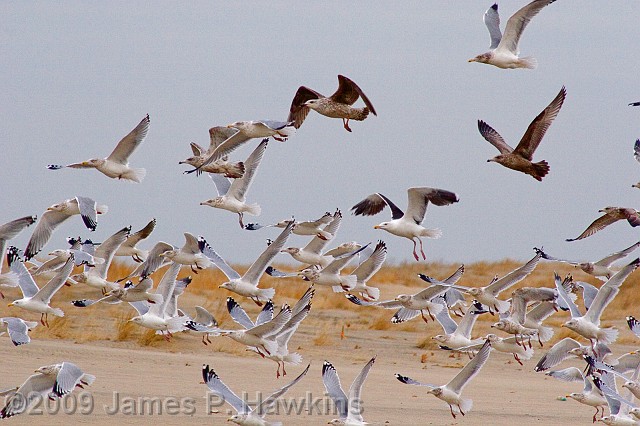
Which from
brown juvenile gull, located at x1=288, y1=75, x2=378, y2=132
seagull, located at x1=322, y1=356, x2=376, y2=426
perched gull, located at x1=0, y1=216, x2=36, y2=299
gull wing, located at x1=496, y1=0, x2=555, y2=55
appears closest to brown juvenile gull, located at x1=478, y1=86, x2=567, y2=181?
gull wing, located at x1=496, y1=0, x2=555, y2=55

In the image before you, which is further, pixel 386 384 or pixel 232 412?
pixel 386 384

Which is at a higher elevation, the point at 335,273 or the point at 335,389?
the point at 335,273

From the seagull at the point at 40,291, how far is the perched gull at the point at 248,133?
1660 mm

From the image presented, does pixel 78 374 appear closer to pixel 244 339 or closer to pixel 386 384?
pixel 244 339

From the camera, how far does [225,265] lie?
12195 millimetres

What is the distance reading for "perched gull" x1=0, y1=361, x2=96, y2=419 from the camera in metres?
9.23

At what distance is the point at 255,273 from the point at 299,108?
1.88m

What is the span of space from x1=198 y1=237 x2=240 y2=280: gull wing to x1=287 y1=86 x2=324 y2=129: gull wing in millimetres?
1588

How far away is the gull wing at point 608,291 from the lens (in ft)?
36.9

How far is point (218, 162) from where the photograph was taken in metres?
12.1

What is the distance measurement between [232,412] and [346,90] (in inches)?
127

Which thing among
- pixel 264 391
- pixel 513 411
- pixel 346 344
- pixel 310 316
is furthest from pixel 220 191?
pixel 310 316

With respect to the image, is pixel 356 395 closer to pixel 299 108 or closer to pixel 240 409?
pixel 240 409

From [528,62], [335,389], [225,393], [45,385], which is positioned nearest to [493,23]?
[528,62]
